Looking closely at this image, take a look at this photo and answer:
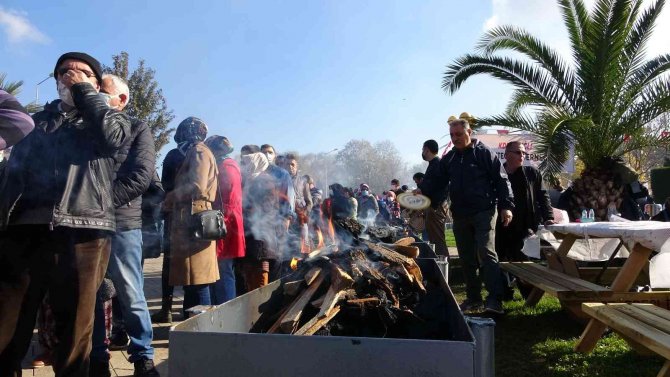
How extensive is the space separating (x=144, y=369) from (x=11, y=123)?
1648 mm

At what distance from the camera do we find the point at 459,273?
768 cm

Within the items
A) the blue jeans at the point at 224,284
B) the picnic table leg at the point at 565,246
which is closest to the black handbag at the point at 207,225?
the blue jeans at the point at 224,284

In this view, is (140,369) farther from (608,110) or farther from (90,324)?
(608,110)

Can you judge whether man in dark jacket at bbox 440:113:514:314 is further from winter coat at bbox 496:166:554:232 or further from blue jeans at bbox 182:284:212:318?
blue jeans at bbox 182:284:212:318

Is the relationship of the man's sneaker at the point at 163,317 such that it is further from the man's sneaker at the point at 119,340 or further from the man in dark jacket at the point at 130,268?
the man in dark jacket at the point at 130,268

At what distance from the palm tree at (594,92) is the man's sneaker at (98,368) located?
7520 millimetres

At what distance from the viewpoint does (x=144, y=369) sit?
3.09 metres

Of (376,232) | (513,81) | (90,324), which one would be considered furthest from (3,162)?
(513,81)

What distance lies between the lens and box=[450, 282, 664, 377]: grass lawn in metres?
3.39

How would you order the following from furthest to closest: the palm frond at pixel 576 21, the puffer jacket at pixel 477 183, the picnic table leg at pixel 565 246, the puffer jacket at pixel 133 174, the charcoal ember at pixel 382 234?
the palm frond at pixel 576 21 → the puffer jacket at pixel 477 183 → the picnic table leg at pixel 565 246 → the charcoal ember at pixel 382 234 → the puffer jacket at pixel 133 174

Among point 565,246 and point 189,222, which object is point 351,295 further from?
point 565,246

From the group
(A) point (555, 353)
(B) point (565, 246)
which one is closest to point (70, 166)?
(A) point (555, 353)

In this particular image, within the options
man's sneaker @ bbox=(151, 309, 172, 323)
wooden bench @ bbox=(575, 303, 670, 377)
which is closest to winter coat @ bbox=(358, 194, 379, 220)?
man's sneaker @ bbox=(151, 309, 172, 323)

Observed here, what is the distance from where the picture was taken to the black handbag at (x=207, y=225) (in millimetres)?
3580
